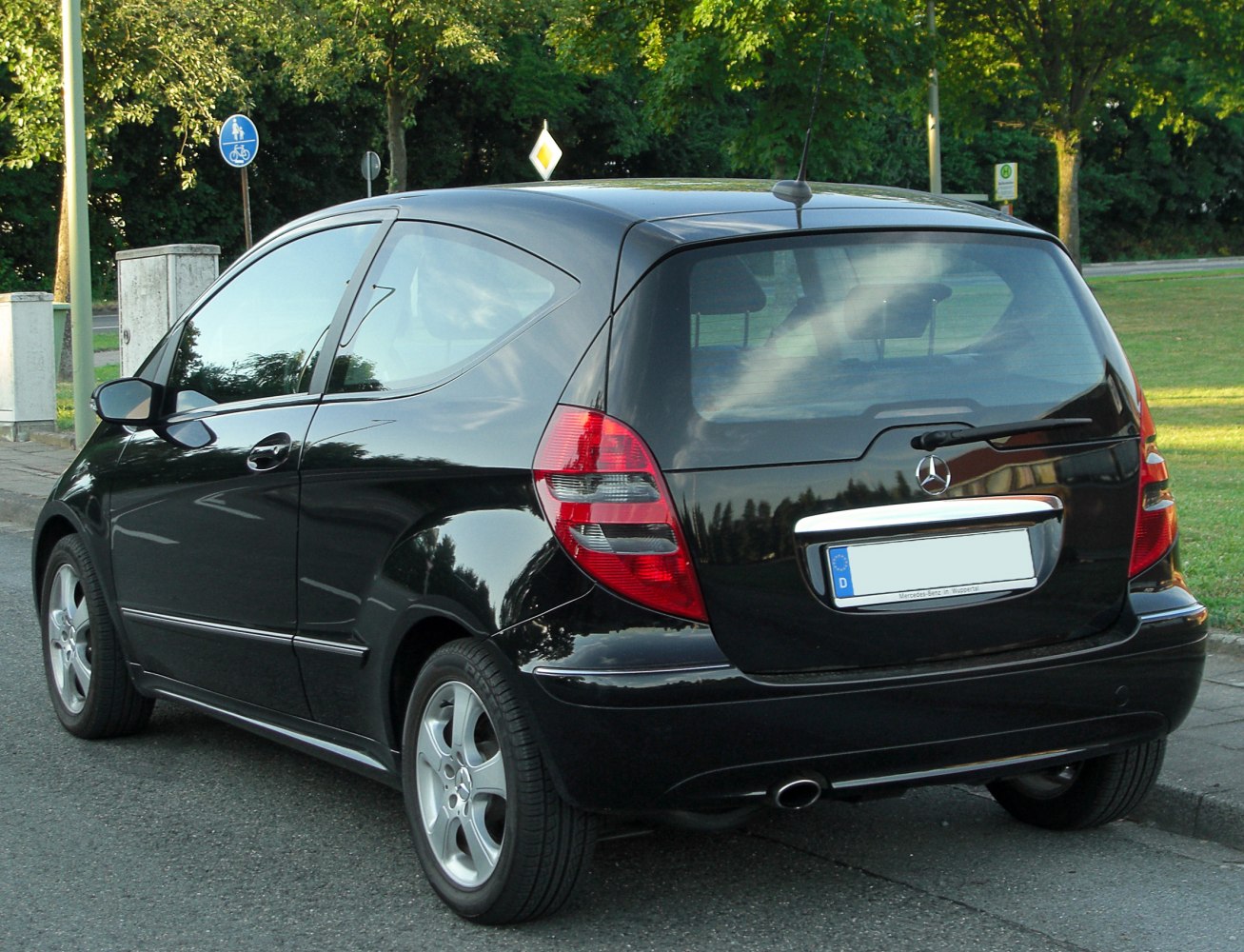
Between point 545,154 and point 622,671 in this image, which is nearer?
point 622,671

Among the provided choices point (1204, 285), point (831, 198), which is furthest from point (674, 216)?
point (1204, 285)

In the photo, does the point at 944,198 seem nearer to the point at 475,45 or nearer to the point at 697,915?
the point at 697,915

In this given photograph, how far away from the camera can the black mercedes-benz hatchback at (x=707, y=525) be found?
3.53 metres

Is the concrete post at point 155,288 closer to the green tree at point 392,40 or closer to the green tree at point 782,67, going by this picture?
the green tree at point 782,67

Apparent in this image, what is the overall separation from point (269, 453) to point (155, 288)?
1114cm

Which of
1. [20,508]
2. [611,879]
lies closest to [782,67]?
[20,508]

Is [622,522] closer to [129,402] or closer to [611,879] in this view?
[611,879]

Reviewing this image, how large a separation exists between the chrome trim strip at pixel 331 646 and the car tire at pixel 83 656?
138cm

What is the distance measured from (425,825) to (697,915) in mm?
666

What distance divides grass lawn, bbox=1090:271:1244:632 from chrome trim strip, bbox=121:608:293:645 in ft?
12.4

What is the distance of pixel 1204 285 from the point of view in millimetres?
37125

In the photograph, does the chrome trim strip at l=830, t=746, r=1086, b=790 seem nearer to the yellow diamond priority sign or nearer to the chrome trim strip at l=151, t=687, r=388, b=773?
the chrome trim strip at l=151, t=687, r=388, b=773

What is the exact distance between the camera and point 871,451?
3625mm

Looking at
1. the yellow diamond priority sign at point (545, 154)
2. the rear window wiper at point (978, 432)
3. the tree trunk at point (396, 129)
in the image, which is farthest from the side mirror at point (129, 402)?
the tree trunk at point (396, 129)
